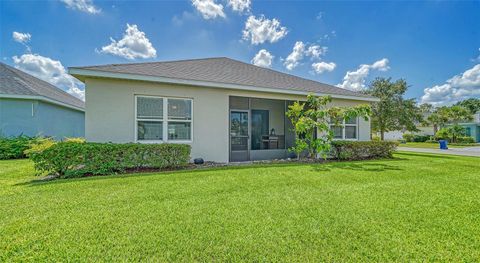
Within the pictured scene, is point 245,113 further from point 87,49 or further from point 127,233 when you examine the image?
point 87,49

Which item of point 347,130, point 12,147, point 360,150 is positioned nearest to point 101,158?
point 12,147

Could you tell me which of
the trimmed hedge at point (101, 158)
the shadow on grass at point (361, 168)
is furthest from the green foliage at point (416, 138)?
the trimmed hedge at point (101, 158)

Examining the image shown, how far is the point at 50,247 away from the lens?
2375 millimetres

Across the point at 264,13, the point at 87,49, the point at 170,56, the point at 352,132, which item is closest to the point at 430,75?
the point at 352,132

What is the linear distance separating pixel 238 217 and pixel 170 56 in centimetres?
1252

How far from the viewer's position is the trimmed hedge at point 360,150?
938 centimetres

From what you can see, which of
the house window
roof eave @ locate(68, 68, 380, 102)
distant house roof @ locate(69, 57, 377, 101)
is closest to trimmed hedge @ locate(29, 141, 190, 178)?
roof eave @ locate(68, 68, 380, 102)

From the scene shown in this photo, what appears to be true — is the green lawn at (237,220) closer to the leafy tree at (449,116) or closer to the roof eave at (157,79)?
the roof eave at (157,79)

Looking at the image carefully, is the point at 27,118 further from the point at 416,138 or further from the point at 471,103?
the point at 471,103

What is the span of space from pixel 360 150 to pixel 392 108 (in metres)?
15.5

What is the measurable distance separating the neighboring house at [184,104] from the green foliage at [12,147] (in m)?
5.76

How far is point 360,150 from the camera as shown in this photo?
961 centimetres

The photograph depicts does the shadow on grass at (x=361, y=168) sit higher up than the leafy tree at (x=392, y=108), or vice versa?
the leafy tree at (x=392, y=108)

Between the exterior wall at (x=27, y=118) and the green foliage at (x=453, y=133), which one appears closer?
the exterior wall at (x=27, y=118)
